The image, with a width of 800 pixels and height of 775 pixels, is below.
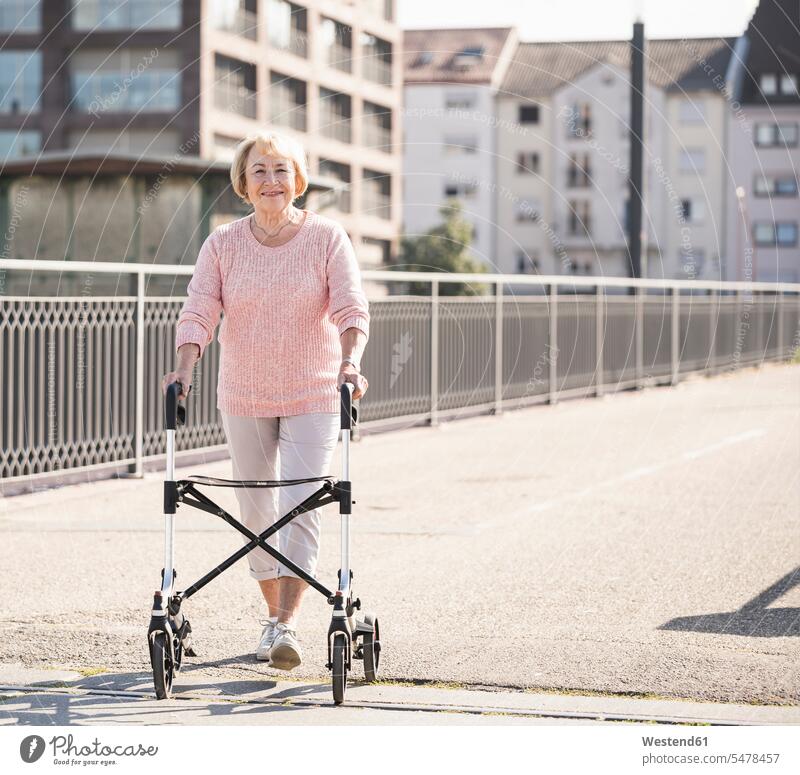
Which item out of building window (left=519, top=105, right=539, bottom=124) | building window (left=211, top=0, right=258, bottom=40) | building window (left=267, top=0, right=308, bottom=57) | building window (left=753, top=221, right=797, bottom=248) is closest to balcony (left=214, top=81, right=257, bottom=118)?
building window (left=211, top=0, right=258, bottom=40)

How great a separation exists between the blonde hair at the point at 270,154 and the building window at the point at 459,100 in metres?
85.4

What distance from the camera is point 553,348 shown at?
20562mm

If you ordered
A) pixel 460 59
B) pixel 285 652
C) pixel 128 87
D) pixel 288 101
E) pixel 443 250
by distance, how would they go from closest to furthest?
pixel 285 652 → pixel 128 87 → pixel 288 101 → pixel 443 250 → pixel 460 59

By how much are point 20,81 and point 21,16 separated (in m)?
2.31

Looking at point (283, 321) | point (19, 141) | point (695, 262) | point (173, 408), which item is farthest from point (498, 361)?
point (695, 262)

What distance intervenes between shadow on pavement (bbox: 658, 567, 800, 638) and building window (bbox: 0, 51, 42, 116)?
5510cm

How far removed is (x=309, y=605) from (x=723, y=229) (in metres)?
75.7

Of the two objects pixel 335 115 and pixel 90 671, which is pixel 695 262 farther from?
pixel 90 671

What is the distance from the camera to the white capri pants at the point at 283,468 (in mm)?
6043

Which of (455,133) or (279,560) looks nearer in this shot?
(279,560)

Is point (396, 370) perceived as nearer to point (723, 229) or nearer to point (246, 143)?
point (246, 143)

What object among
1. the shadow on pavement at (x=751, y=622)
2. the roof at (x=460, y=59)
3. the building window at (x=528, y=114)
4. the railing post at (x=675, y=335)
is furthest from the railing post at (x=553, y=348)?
the building window at (x=528, y=114)

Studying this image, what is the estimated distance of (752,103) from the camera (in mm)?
81625
